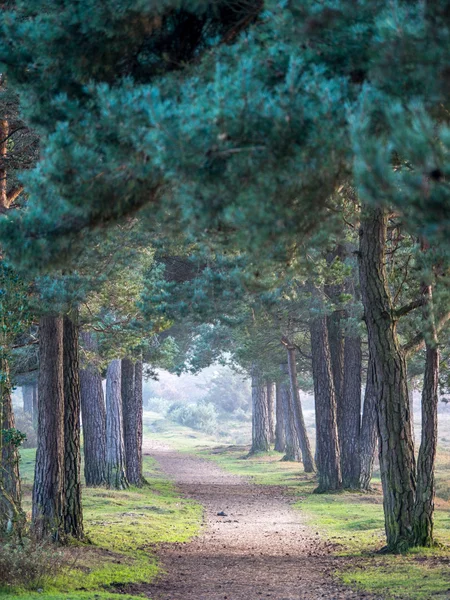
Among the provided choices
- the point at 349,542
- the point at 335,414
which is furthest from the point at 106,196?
the point at 335,414

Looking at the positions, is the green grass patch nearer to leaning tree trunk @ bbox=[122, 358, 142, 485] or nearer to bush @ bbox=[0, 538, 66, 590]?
bush @ bbox=[0, 538, 66, 590]

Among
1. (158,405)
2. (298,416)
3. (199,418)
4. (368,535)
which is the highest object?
(298,416)

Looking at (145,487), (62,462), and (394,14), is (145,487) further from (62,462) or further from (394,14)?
(394,14)

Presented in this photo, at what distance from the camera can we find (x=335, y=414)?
69.4 feet

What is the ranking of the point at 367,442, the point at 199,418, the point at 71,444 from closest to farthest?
the point at 71,444 → the point at 367,442 → the point at 199,418

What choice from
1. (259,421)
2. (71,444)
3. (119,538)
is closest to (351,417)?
(119,538)

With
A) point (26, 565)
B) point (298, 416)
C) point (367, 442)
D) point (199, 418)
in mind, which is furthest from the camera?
point (199, 418)

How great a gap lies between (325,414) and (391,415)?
1079 cm

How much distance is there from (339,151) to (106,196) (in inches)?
71.5

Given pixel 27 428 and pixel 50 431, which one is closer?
pixel 50 431

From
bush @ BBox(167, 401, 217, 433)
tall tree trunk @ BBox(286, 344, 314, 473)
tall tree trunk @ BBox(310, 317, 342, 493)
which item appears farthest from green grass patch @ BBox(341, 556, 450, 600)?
bush @ BBox(167, 401, 217, 433)

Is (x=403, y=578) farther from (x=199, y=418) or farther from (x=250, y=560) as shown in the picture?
(x=199, y=418)

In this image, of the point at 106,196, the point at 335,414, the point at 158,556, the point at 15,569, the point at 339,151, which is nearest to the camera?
the point at 339,151

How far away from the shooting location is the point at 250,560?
11.1 metres
